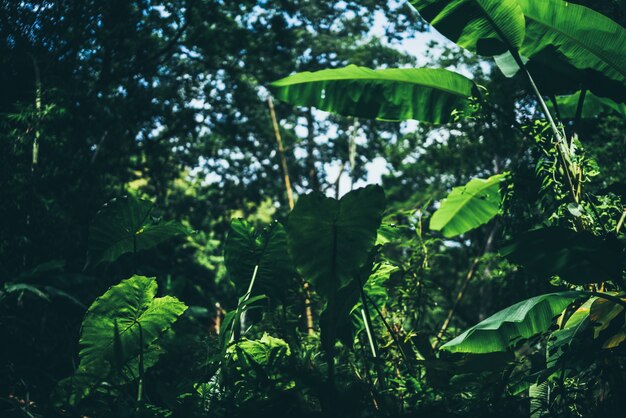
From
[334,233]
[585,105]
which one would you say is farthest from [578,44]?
[334,233]

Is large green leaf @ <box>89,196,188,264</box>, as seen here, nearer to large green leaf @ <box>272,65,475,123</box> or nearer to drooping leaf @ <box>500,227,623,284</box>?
large green leaf @ <box>272,65,475,123</box>

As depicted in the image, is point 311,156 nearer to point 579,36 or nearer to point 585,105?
point 585,105

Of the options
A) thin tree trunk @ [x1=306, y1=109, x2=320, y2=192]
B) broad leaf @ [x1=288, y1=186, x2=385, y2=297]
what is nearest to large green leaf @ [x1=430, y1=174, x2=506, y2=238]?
broad leaf @ [x1=288, y1=186, x2=385, y2=297]

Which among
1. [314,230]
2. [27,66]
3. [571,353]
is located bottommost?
[571,353]

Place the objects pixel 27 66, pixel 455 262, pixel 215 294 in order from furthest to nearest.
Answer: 1. pixel 455 262
2. pixel 215 294
3. pixel 27 66

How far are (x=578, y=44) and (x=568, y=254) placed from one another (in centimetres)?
175

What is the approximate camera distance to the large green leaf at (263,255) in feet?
10.7

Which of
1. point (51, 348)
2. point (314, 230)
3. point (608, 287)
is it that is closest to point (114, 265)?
point (51, 348)

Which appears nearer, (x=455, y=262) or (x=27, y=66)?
(x=27, y=66)

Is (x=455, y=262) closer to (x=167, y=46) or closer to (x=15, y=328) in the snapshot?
(x=167, y=46)

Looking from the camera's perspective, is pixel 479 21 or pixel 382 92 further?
pixel 382 92

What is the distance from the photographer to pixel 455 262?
13.4 metres

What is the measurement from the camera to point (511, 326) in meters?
2.90

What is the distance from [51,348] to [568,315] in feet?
16.5
